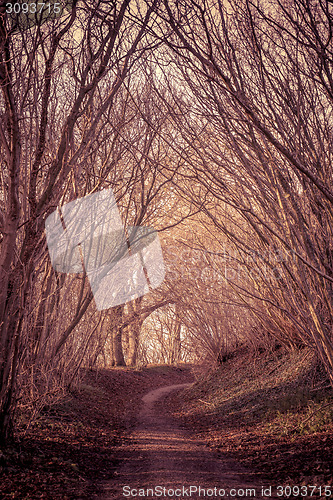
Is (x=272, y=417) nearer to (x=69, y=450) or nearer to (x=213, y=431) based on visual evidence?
(x=213, y=431)

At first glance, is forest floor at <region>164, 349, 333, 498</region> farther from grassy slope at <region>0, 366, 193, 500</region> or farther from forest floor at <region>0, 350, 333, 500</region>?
grassy slope at <region>0, 366, 193, 500</region>

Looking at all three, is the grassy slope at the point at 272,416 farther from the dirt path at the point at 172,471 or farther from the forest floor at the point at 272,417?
the dirt path at the point at 172,471

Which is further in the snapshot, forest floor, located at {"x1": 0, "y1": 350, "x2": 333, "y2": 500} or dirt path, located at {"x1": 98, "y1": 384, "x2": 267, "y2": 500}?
forest floor, located at {"x1": 0, "y1": 350, "x2": 333, "y2": 500}

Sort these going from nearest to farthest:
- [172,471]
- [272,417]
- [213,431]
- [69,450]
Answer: [172,471] → [69,450] → [272,417] → [213,431]

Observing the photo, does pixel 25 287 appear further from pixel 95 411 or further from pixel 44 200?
pixel 95 411

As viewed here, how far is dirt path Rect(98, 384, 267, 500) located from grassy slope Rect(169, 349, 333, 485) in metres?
0.30

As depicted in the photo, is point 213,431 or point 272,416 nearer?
point 272,416

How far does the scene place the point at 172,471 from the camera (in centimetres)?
427

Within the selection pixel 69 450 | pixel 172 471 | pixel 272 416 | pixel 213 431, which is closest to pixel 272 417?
pixel 272 416

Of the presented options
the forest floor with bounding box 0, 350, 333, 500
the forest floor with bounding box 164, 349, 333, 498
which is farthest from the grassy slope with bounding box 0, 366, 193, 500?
the forest floor with bounding box 164, 349, 333, 498

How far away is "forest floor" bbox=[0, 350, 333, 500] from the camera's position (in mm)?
3836

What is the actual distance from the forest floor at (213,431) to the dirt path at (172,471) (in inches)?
2.9

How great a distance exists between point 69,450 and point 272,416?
10.6 ft

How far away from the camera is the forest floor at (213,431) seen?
12.6 feet
